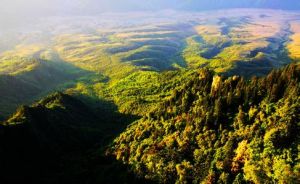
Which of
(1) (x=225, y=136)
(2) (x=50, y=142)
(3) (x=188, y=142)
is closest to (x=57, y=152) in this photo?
(2) (x=50, y=142)

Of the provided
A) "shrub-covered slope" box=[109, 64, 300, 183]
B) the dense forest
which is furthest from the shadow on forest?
"shrub-covered slope" box=[109, 64, 300, 183]

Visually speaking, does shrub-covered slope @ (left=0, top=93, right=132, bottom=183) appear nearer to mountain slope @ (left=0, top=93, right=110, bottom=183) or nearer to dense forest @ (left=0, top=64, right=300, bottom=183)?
mountain slope @ (left=0, top=93, right=110, bottom=183)

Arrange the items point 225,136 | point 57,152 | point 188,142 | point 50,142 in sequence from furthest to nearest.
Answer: point 50,142 → point 57,152 → point 188,142 → point 225,136

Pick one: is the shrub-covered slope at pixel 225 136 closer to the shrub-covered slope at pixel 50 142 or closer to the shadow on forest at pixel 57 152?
the shadow on forest at pixel 57 152

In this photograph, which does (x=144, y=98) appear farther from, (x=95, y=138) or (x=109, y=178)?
(x=109, y=178)

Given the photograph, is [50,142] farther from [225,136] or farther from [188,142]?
[225,136]

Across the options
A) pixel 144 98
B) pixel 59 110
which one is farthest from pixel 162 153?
pixel 144 98
